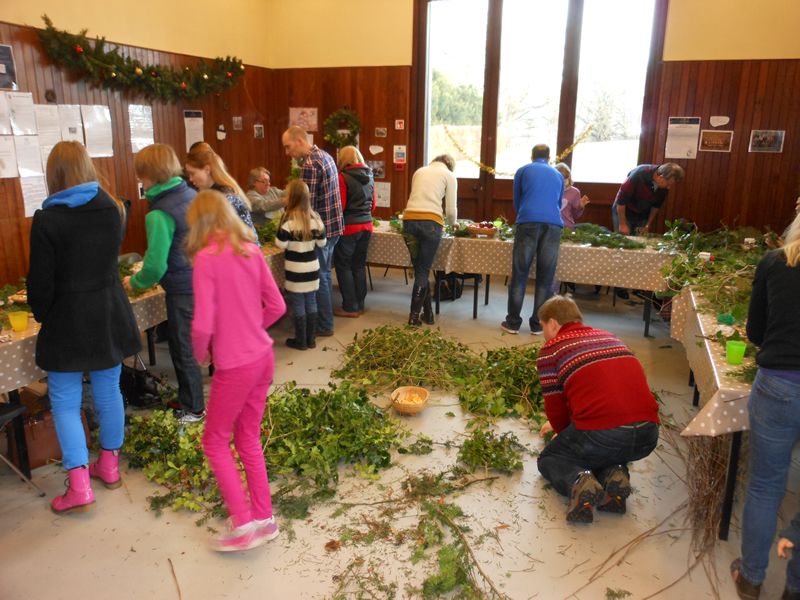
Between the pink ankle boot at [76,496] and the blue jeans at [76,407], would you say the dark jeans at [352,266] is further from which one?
the pink ankle boot at [76,496]

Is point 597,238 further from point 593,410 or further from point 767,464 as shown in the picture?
point 767,464

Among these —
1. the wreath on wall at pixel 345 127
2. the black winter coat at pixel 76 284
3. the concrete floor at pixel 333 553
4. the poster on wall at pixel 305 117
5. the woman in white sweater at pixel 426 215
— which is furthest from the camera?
the poster on wall at pixel 305 117

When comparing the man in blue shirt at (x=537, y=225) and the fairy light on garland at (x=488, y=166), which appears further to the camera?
the fairy light on garland at (x=488, y=166)

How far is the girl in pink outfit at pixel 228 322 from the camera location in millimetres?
2381

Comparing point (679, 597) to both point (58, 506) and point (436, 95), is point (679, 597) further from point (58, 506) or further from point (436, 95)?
point (436, 95)

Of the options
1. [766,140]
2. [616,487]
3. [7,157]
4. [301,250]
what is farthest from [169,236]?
[766,140]

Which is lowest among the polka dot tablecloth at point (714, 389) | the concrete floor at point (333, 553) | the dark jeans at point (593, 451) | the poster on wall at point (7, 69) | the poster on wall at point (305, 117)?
the concrete floor at point (333, 553)

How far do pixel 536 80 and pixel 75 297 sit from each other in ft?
20.7

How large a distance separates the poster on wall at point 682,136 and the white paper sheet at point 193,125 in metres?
5.43

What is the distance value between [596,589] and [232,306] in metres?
1.84

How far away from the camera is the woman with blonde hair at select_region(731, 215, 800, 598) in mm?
2184

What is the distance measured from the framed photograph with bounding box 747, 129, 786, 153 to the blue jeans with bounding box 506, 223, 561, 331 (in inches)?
122

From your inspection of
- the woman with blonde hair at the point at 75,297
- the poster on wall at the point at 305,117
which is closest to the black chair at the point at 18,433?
the woman with blonde hair at the point at 75,297

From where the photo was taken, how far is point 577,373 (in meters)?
2.88
